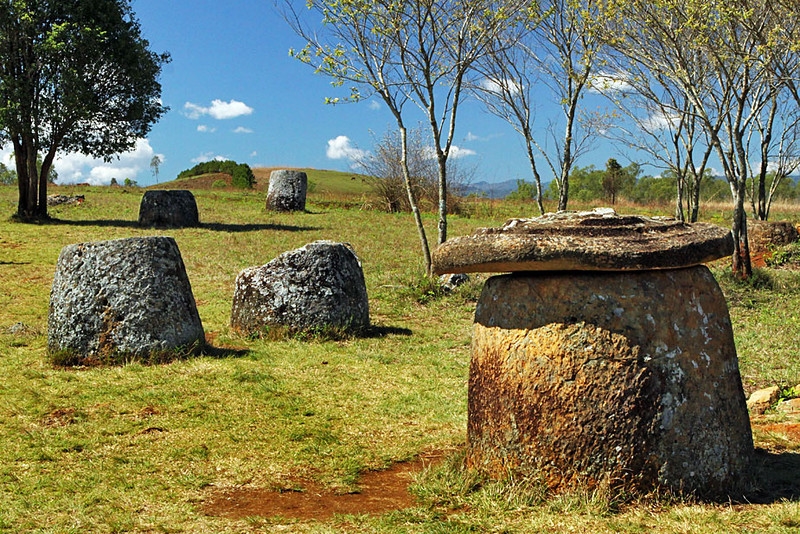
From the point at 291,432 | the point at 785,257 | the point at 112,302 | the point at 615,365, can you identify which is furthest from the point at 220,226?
the point at 615,365

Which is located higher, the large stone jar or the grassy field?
the large stone jar

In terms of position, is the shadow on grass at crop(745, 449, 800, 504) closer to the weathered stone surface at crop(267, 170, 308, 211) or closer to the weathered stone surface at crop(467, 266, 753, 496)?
the weathered stone surface at crop(467, 266, 753, 496)

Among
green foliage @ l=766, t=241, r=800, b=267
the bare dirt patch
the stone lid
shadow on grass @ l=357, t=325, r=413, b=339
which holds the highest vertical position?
the stone lid

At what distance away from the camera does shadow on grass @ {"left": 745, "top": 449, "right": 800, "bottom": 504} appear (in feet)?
16.5

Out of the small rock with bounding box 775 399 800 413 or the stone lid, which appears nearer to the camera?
the stone lid

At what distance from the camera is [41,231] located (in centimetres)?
2233

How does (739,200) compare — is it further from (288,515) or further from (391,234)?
(288,515)

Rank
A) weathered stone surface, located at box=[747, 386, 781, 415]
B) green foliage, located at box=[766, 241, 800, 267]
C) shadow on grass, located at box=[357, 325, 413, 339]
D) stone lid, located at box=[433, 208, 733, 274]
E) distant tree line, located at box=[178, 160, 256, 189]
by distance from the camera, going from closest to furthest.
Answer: stone lid, located at box=[433, 208, 733, 274], weathered stone surface, located at box=[747, 386, 781, 415], shadow on grass, located at box=[357, 325, 413, 339], green foliage, located at box=[766, 241, 800, 267], distant tree line, located at box=[178, 160, 256, 189]

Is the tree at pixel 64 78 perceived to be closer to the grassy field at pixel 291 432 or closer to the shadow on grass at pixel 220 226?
the shadow on grass at pixel 220 226

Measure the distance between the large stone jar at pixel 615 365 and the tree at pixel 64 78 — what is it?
70.8 ft

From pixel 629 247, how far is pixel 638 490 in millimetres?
1527

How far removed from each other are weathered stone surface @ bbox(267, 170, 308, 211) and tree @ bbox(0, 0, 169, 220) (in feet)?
18.0

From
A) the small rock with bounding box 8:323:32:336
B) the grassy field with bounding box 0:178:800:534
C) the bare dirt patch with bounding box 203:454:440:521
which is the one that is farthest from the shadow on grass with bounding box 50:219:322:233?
the bare dirt patch with bounding box 203:454:440:521

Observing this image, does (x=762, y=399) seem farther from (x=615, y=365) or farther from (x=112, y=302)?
(x=112, y=302)
